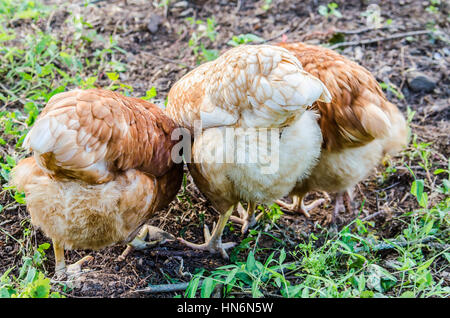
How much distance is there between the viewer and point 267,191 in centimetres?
265

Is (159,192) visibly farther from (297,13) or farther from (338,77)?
(297,13)

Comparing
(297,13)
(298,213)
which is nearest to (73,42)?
(297,13)

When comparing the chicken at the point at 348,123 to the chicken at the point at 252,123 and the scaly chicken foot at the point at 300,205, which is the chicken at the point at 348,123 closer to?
the chicken at the point at 252,123

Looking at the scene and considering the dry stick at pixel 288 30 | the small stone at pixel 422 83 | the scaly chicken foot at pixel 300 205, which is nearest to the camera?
the scaly chicken foot at pixel 300 205

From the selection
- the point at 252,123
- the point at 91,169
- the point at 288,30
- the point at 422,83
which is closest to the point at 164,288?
the point at 91,169

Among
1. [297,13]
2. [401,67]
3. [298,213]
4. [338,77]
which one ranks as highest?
[338,77]

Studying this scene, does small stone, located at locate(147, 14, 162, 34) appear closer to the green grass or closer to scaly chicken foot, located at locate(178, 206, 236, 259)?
scaly chicken foot, located at locate(178, 206, 236, 259)

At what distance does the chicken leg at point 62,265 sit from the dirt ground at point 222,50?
94mm

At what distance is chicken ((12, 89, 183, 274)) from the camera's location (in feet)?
7.01

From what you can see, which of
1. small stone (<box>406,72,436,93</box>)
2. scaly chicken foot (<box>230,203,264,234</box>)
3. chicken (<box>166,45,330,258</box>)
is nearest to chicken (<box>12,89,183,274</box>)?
chicken (<box>166,45,330,258</box>)

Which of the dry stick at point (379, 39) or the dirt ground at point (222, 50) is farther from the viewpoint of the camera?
the dry stick at point (379, 39)

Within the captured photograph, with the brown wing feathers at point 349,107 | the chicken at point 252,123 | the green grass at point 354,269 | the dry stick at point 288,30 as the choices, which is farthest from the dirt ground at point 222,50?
the brown wing feathers at point 349,107

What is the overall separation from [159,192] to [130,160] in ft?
1.22

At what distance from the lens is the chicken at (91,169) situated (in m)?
2.14
